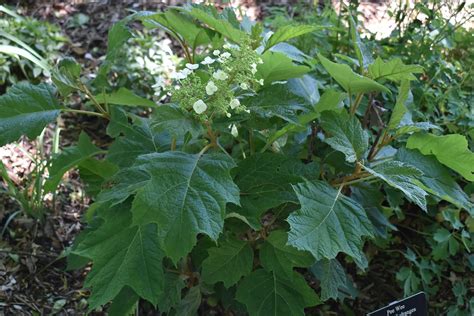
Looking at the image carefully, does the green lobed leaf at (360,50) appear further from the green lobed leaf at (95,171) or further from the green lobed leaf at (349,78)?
the green lobed leaf at (95,171)

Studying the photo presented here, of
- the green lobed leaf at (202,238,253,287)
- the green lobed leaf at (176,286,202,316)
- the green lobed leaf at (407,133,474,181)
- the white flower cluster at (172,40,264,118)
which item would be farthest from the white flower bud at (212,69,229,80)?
the green lobed leaf at (176,286,202,316)

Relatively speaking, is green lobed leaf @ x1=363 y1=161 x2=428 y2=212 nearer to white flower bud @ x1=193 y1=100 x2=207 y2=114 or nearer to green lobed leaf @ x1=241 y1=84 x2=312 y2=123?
green lobed leaf @ x1=241 y1=84 x2=312 y2=123

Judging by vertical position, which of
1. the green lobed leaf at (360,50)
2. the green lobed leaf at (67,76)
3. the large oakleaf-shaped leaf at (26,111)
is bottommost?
the large oakleaf-shaped leaf at (26,111)

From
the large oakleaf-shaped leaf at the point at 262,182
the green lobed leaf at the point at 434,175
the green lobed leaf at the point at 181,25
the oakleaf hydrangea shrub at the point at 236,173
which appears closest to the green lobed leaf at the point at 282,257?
the oakleaf hydrangea shrub at the point at 236,173

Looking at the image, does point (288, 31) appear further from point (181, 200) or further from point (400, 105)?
point (181, 200)

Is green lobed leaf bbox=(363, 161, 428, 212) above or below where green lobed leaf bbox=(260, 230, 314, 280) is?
above

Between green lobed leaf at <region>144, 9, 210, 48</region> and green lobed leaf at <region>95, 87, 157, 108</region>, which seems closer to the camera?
green lobed leaf at <region>144, 9, 210, 48</region>
